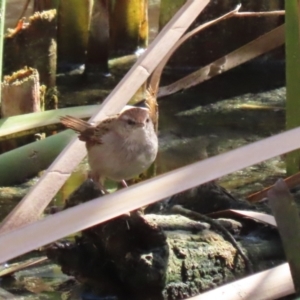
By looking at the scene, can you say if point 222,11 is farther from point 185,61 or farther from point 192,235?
point 192,235

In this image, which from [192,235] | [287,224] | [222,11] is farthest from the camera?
[222,11]

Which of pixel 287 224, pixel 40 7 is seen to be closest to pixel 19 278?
pixel 287 224

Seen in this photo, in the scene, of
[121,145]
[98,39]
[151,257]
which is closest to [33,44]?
[98,39]

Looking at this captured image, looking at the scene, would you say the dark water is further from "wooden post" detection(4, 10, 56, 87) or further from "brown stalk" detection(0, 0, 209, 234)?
"brown stalk" detection(0, 0, 209, 234)

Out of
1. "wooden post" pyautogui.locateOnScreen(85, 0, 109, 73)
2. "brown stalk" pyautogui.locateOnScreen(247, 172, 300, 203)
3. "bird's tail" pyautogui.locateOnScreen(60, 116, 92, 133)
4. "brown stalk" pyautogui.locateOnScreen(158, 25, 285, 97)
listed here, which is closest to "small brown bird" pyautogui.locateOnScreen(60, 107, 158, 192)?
"bird's tail" pyautogui.locateOnScreen(60, 116, 92, 133)

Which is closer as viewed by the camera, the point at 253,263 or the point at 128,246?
the point at 128,246

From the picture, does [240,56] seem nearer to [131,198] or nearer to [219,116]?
[219,116]
